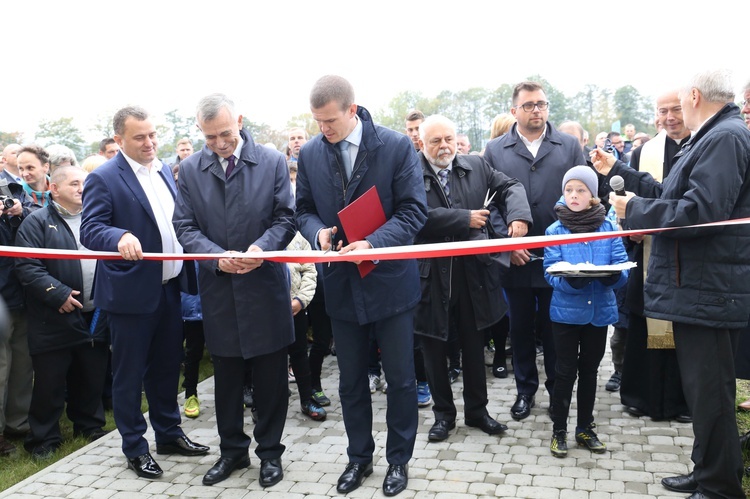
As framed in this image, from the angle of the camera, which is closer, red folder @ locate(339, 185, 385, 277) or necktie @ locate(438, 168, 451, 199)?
red folder @ locate(339, 185, 385, 277)

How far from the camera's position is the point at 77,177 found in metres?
5.45

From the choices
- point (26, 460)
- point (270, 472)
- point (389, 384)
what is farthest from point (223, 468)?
point (26, 460)

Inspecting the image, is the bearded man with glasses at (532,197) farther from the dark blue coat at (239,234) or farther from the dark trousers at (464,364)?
the dark blue coat at (239,234)

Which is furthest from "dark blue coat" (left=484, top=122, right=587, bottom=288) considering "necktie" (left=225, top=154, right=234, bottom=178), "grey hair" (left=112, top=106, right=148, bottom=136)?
"grey hair" (left=112, top=106, right=148, bottom=136)

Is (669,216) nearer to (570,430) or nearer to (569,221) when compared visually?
(569,221)

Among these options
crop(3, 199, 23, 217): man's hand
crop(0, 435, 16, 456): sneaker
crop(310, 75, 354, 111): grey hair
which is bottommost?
crop(0, 435, 16, 456): sneaker

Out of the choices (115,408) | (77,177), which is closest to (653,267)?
(115,408)

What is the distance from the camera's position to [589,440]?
4645mm

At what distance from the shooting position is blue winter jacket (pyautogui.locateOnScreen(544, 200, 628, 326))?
455 cm

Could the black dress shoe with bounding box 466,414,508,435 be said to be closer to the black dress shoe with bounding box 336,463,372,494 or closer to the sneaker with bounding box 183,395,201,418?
the black dress shoe with bounding box 336,463,372,494

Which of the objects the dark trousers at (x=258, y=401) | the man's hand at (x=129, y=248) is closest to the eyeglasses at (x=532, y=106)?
the dark trousers at (x=258, y=401)

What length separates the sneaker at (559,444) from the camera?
456cm

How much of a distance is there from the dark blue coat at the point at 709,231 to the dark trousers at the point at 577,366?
878 millimetres

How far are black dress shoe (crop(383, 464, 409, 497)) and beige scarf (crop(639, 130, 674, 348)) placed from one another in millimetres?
2266
